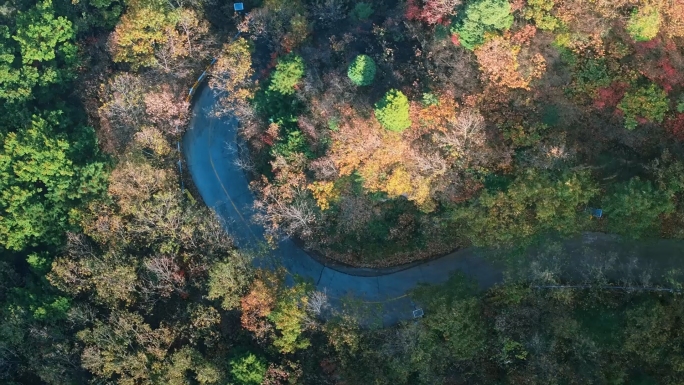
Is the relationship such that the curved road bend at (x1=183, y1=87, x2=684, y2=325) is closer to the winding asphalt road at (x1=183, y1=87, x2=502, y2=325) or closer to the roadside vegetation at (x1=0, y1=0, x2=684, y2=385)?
the winding asphalt road at (x1=183, y1=87, x2=502, y2=325)

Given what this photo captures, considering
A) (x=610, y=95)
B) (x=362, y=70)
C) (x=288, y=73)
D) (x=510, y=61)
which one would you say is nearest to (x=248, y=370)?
(x=288, y=73)

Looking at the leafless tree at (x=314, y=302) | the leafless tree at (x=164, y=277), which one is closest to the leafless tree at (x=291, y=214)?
Result: the leafless tree at (x=314, y=302)

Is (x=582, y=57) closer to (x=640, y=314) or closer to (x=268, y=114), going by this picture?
(x=640, y=314)

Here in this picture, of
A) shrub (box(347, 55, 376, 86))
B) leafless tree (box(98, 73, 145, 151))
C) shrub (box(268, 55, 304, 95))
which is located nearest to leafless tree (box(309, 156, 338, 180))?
shrub (box(347, 55, 376, 86))

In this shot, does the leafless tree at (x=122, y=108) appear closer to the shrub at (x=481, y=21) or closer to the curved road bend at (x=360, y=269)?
the curved road bend at (x=360, y=269)

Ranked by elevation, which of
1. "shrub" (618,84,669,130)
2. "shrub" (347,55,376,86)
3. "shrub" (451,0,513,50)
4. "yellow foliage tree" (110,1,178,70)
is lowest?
"shrub" (618,84,669,130)

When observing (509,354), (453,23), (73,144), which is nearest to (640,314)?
(509,354)
